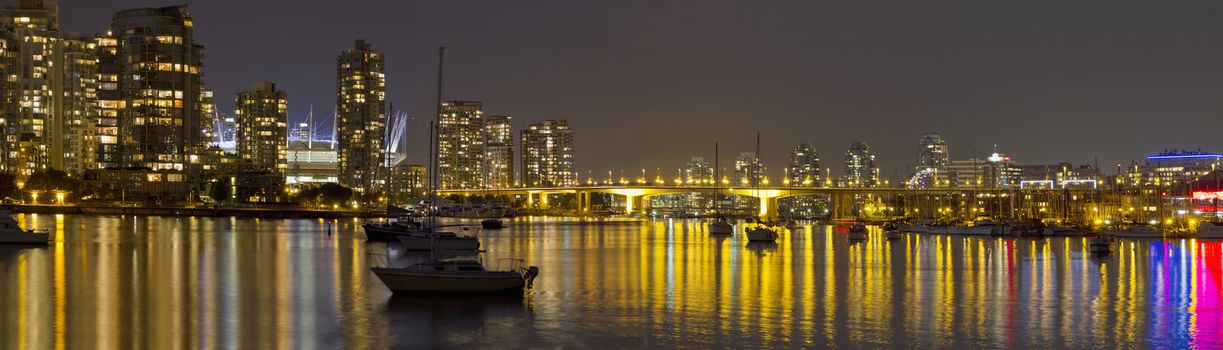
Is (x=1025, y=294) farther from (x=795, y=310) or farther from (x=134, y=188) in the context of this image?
(x=134, y=188)

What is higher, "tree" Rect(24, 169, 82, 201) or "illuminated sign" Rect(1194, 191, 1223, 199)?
"tree" Rect(24, 169, 82, 201)

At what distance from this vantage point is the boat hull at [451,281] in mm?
37000

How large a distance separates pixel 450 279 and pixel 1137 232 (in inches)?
3092

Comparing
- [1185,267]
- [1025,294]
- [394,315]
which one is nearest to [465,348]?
[394,315]

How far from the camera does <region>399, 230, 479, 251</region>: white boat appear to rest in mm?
66312

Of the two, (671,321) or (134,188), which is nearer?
(671,321)

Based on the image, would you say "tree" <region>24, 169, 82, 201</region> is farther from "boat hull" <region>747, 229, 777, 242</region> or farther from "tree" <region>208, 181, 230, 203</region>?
"boat hull" <region>747, 229, 777, 242</region>

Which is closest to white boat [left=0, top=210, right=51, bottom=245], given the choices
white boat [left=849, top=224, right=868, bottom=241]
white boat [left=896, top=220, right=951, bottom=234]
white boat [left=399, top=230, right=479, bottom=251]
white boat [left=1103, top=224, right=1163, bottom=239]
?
white boat [left=399, top=230, right=479, bottom=251]

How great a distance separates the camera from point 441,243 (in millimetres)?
65938

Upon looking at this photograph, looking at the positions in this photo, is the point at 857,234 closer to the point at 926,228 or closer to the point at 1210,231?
the point at 926,228

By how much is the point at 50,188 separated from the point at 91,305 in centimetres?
14479

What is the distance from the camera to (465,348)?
28.1 meters

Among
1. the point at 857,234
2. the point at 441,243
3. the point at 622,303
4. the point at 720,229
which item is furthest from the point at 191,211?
the point at 622,303

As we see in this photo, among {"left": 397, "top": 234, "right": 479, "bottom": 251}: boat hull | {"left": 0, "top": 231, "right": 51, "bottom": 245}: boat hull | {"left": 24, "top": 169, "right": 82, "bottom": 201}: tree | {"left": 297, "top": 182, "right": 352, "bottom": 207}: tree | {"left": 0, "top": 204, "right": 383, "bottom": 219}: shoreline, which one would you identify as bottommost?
{"left": 397, "top": 234, "right": 479, "bottom": 251}: boat hull
